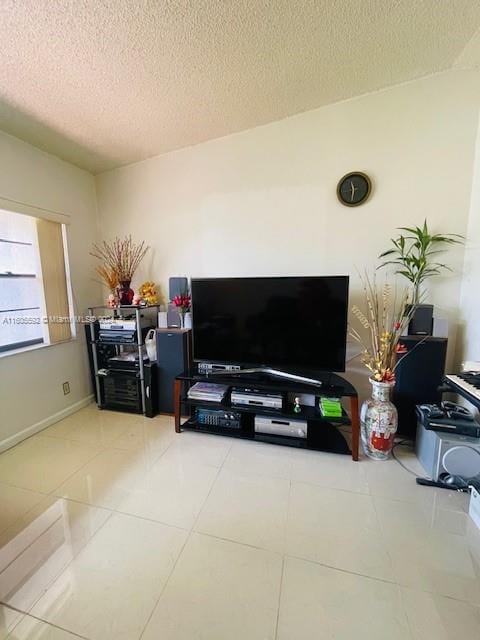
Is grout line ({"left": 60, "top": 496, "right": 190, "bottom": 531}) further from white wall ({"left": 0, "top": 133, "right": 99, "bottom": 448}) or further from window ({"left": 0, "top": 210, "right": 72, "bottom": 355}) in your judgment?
window ({"left": 0, "top": 210, "right": 72, "bottom": 355})

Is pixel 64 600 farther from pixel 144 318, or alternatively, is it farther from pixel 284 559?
pixel 144 318

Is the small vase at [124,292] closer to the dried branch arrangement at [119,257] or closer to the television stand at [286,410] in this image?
the dried branch arrangement at [119,257]

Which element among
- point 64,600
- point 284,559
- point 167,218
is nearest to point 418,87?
point 167,218

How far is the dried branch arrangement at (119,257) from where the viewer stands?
259cm

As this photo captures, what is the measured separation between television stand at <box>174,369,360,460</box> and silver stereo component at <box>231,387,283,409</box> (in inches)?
1.0

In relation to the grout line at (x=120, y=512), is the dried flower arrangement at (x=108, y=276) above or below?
above

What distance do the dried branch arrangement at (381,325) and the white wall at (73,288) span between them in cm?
257

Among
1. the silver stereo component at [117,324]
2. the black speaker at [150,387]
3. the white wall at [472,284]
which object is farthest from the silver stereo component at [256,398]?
the white wall at [472,284]

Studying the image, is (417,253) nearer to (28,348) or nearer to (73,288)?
(73,288)

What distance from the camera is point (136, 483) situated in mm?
1572

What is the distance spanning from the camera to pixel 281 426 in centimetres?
195

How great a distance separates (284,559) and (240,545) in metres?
0.20

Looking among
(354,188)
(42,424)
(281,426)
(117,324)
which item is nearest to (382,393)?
(281,426)

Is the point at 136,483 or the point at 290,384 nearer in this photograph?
the point at 136,483
